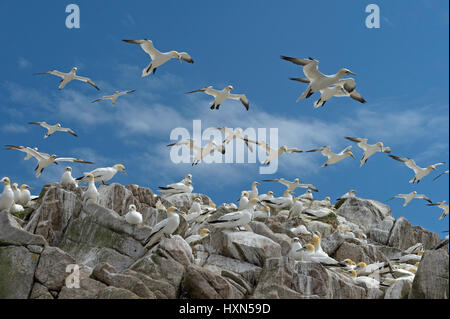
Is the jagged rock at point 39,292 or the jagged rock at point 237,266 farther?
the jagged rock at point 237,266

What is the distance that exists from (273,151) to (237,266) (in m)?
17.7

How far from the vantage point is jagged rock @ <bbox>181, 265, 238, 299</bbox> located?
13.3m

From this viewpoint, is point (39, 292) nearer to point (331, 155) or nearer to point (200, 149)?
point (200, 149)

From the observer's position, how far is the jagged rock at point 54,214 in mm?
18094

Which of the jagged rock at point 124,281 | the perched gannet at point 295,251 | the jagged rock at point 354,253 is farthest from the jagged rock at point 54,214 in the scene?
the jagged rock at point 354,253

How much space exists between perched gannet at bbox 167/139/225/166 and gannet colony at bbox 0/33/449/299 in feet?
17.9

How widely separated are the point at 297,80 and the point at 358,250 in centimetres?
647

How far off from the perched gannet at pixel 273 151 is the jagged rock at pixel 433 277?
19.9 meters

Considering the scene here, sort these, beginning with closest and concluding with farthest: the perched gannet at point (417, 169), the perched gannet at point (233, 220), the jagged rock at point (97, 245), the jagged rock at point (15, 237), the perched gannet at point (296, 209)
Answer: the jagged rock at point (15, 237)
the jagged rock at point (97, 245)
the perched gannet at point (233, 220)
the perched gannet at point (296, 209)
the perched gannet at point (417, 169)

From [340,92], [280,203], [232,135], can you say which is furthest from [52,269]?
[232,135]

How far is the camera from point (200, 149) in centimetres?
3419

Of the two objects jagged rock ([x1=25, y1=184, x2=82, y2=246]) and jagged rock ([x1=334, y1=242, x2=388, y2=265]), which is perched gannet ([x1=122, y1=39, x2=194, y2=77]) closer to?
jagged rock ([x1=25, y1=184, x2=82, y2=246])

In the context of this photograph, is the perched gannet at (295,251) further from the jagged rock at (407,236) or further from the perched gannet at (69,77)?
the perched gannet at (69,77)
